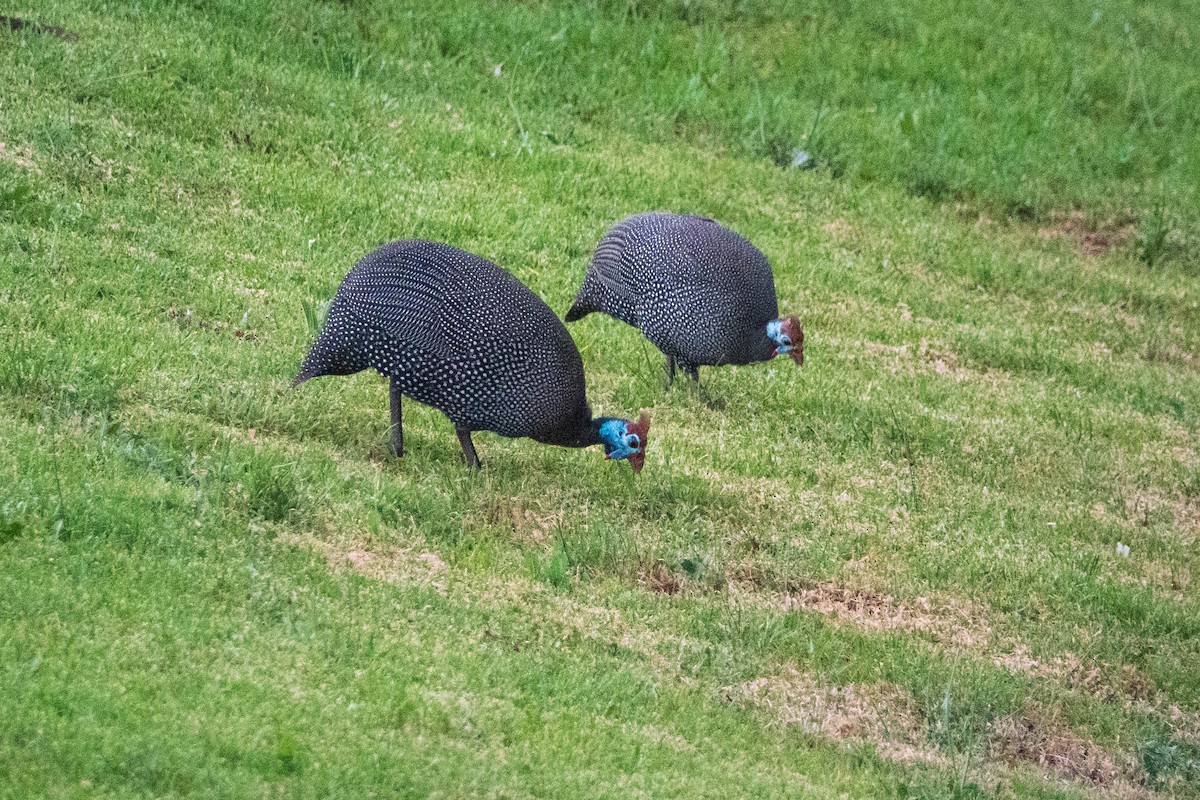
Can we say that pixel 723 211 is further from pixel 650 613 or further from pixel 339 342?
pixel 650 613

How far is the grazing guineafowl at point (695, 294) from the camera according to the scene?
788 centimetres

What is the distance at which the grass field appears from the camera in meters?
4.68

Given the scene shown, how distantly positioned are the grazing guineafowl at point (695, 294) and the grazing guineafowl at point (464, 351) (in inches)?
52.1

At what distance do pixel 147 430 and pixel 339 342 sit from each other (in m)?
0.88

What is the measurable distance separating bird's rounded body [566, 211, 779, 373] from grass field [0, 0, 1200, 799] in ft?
1.26

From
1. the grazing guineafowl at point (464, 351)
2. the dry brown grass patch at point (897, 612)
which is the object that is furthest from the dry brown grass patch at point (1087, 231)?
the grazing guineafowl at point (464, 351)

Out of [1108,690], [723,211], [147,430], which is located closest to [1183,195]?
[723,211]

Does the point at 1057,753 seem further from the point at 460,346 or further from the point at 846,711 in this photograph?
the point at 460,346

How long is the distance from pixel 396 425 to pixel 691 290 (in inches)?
74.9

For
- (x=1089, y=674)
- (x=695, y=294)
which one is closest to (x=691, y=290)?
(x=695, y=294)

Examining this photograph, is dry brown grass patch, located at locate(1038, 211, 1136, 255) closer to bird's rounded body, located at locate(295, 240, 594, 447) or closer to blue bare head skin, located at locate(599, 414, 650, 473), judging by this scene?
blue bare head skin, located at locate(599, 414, 650, 473)

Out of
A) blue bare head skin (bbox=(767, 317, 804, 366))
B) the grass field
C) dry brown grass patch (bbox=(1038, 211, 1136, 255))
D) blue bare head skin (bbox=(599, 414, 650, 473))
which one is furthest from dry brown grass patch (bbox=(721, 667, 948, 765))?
dry brown grass patch (bbox=(1038, 211, 1136, 255))

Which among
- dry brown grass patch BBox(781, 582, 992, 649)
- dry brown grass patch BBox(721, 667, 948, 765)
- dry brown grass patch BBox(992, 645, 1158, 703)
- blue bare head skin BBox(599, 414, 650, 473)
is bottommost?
dry brown grass patch BBox(992, 645, 1158, 703)

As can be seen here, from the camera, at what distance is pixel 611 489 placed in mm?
6875
